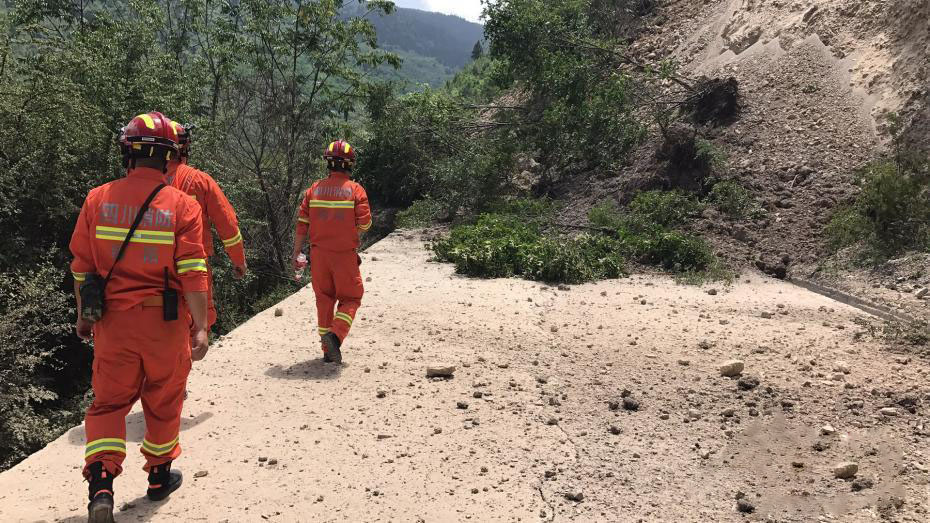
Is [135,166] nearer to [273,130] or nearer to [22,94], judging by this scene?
[22,94]

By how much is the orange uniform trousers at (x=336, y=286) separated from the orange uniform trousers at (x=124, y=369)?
235cm

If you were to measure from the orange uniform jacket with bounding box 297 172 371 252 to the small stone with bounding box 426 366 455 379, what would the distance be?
1.25 metres

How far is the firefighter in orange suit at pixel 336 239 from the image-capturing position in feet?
19.0

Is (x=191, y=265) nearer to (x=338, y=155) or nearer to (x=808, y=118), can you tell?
(x=338, y=155)

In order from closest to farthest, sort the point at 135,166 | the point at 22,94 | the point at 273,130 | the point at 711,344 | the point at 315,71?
the point at 135,166, the point at 711,344, the point at 22,94, the point at 315,71, the point at 273,130

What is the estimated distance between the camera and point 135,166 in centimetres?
343

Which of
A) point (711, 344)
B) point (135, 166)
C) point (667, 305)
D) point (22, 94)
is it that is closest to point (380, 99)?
point (22, 94)

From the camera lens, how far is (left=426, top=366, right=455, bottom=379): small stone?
554cm

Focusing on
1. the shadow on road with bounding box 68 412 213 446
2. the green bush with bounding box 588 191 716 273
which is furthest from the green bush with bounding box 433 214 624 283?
the shadow on road with bounding box 68 412 213 446

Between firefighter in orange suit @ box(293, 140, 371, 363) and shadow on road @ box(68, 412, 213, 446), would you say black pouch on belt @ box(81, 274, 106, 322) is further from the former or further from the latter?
firefighter in orange suit @ box(293, 140, 371, 363)

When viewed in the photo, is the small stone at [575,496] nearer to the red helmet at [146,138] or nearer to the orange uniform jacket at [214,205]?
the orange uniform jacket at [214,205]

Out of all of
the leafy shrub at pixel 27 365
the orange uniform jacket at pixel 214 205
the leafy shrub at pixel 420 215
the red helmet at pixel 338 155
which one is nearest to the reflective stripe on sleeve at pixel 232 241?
the orange uniform jacket at pixel 214 205

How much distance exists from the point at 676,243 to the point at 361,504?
718cm

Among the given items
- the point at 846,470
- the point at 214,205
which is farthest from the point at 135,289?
the point at 846,470
